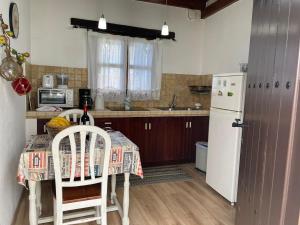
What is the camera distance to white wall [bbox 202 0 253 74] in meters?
3.42

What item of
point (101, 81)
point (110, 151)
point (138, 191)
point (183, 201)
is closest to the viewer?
point (110, 151)

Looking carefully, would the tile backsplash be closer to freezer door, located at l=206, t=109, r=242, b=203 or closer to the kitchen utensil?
the kitchen utensil

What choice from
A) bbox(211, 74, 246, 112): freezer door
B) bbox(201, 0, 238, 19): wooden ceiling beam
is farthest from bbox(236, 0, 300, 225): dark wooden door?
bbox(201, 0, 238, 19): wooden ceiling beam

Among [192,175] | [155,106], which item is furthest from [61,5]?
[192,175]

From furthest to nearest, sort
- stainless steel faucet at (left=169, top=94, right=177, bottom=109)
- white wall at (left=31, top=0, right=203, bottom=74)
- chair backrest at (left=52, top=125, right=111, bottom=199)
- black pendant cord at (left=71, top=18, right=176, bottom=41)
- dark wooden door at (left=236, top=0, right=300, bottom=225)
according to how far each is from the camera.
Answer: stainless steel faucet at (left=169, top=94, right=177, bottom=109) < black pendant cord at (left=71, top=18, right=176, bottom=41) < white wall at (left=31, top=0, right=203, bottom=74) < chair backrest at (left=52, top=125, right=111, bottom=199) < dark wooden door at (left=236, top=0, right=300, bottom=225)

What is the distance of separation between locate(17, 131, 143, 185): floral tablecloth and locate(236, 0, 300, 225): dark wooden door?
914 millimetres

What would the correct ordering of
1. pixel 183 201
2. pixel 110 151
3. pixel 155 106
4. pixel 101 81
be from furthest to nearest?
pixel 155 106, pixel 101 81, pixel 183 201, pixel 110 151

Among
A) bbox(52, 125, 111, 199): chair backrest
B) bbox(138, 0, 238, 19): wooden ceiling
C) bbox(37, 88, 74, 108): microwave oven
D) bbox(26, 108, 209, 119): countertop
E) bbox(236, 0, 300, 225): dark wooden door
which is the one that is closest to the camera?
bbox(236, 0, 300, 225): dark wooden door

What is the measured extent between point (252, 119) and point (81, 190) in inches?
57.4

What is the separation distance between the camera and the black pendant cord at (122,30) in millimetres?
3662

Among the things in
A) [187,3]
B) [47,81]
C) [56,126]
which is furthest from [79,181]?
[187,3]

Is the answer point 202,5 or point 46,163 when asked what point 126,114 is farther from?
point 202,5

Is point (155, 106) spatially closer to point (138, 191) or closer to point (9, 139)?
point (138, 191)

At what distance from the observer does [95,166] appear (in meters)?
1.88
